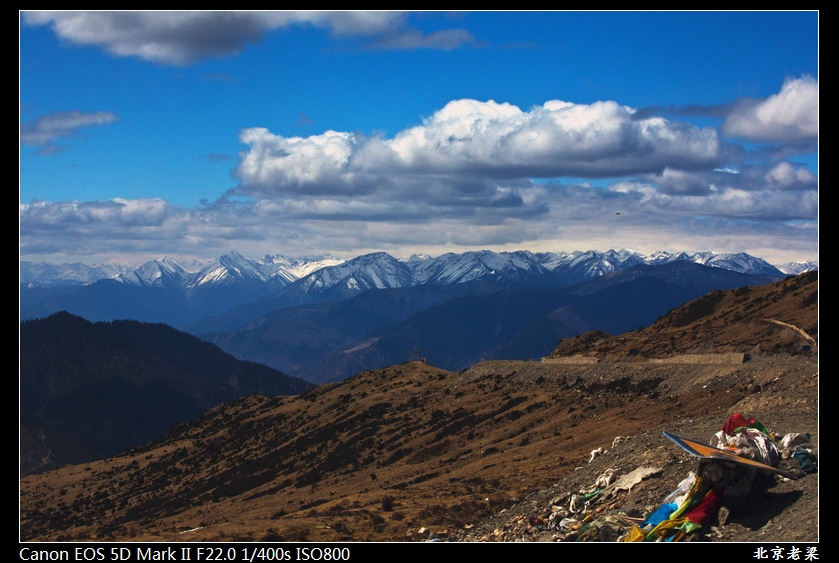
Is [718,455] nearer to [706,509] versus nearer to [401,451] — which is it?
[706,509]

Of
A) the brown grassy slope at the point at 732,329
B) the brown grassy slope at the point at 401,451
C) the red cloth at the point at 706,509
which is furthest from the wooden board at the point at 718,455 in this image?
the brown grassy slope at the point at 732,329

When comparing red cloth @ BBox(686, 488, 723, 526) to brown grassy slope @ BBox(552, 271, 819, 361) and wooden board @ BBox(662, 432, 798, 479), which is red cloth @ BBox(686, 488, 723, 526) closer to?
wooden board @ BBox(662, 432, 798, 479)

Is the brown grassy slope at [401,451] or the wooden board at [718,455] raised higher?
the wooden board at [718,455]

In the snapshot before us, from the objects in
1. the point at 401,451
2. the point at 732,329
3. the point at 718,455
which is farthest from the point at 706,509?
the point at 732,329

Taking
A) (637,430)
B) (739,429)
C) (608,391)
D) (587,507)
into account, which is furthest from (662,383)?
(739,429)

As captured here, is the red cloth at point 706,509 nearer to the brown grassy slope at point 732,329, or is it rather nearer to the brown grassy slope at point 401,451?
the brown grassy slope at point 401,451

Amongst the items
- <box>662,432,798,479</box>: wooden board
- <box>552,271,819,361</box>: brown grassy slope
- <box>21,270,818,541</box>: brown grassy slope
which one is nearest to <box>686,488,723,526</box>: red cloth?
Result: <box>662,432,798,479</box>: wooden board

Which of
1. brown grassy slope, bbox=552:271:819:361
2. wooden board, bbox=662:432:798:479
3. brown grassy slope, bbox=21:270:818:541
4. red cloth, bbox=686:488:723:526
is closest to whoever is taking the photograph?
wooden board, bbox=662:432:798:479

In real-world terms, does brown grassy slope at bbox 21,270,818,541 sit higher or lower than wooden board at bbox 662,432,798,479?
lower
